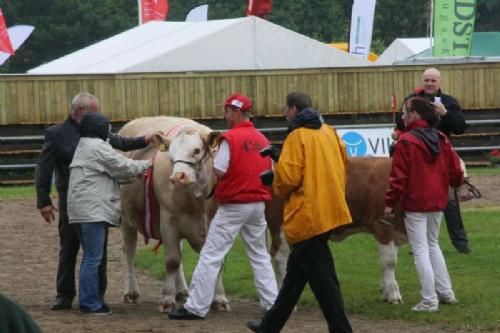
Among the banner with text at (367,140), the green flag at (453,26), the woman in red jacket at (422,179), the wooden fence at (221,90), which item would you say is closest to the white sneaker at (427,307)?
the woman in red jacket at (422,179)

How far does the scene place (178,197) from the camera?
11.8 meters

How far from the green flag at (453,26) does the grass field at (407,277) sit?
16.1 meters

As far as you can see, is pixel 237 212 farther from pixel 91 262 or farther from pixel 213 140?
pixel 91 262

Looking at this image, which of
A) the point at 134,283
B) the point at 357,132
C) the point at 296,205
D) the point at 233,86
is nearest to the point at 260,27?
the point at 233,86

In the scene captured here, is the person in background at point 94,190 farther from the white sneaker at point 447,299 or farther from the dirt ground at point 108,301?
the white sneaker at point 447,299

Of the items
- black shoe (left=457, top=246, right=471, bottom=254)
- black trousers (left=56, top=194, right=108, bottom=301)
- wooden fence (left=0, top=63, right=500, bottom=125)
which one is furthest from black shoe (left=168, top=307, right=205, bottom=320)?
wooden fence (left=0, top=63, right=500, bottom=125)

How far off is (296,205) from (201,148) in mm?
2076

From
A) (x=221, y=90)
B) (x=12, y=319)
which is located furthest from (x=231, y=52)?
(x=12, y=319)

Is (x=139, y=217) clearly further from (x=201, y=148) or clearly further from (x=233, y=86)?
(x=233, y=86)

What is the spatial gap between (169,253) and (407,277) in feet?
9.97

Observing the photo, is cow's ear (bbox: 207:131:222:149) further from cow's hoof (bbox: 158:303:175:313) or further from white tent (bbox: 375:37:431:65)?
white tent (bbox: 375:37:431:65)

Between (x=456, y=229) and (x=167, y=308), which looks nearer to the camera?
(x=167, y=308)

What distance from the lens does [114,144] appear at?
12539mm

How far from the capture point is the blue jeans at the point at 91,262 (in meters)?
11.5
